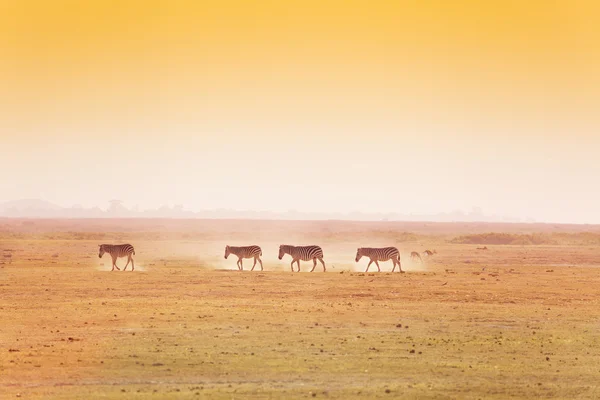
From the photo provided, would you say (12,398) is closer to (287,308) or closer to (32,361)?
(32,361)

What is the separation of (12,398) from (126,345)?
566 centimetres

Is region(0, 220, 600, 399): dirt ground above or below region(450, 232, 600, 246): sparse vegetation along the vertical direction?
below

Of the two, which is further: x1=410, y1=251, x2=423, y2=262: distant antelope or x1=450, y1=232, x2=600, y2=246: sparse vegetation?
x1=450, y1=232, x2=600, y2=246: sparse vegetation

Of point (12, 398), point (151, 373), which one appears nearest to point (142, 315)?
point (151, 373)

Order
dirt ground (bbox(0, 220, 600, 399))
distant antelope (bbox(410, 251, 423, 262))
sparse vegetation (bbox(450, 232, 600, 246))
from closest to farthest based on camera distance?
dirt ground (bbox(0, 220, 600, 399)), distant antelope (bbox(410, 251, 423, 262)), sparse vegetation (bbox(450, 232, 600, 246))

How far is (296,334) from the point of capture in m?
24.4

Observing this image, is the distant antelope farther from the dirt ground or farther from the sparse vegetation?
the sparse vegetation

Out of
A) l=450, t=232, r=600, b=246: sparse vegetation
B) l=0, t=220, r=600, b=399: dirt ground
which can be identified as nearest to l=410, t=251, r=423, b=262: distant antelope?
l=0, t=220, r=600, b=399: dirt ground

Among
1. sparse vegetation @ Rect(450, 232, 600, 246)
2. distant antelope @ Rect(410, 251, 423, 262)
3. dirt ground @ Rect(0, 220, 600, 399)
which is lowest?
dirt ground @ Rect(0, 220, 600, 399)

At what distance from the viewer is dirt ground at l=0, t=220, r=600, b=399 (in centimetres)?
1848

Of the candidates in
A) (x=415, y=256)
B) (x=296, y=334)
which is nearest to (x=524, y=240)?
(x=415, y=256)

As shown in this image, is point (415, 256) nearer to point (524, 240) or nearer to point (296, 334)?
point (524, 240)

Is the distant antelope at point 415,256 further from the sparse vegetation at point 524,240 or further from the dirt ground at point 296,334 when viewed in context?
the sparse vegetation at point 524,240

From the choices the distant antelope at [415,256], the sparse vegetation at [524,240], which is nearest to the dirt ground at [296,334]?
the distant antelope at [415,256]
